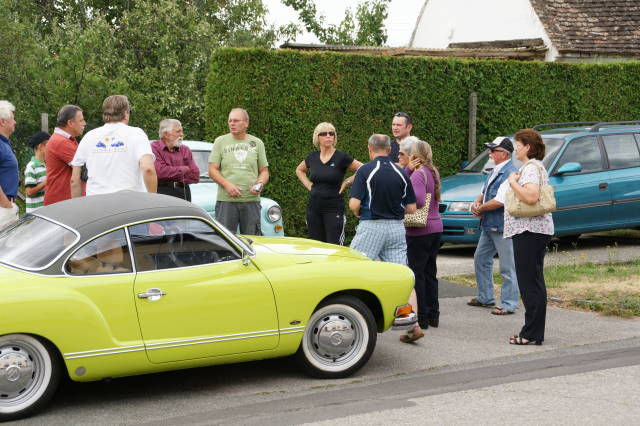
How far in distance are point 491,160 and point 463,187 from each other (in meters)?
1.10

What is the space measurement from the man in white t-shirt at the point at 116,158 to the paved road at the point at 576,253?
5.06 meters

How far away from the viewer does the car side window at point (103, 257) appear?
5562mm

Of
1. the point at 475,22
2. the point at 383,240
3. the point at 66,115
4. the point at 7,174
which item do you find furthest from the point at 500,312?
the point at 475,22

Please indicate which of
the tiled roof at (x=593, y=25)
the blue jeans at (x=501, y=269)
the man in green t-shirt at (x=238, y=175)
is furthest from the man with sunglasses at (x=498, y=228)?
the tiled roof at (x=593, y=25)

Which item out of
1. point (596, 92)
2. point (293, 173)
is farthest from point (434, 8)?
point (293, 173)

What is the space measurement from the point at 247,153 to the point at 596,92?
1040 cm

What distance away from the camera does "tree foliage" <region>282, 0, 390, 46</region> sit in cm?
4847

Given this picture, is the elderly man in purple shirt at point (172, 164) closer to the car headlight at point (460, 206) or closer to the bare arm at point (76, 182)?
the bare arm at point (76, 182)

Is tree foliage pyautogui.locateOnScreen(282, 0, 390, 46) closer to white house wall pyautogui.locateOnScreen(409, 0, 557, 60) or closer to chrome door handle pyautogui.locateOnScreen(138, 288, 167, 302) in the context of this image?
white house wall pyautogui.locateOnScreen(409, 0, 557, 60)

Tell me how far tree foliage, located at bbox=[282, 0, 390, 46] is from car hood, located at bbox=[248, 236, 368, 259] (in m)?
42.0

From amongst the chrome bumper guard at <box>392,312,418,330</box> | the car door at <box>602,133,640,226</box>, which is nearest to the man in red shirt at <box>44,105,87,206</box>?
the chrome bumper guard at <box>392,312,418,330</box>

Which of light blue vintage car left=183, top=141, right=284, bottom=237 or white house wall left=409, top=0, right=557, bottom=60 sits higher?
white house wall left=409, top=0, right=557, bottom=60

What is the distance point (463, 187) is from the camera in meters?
12.9

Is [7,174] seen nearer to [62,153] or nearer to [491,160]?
[62,153]
